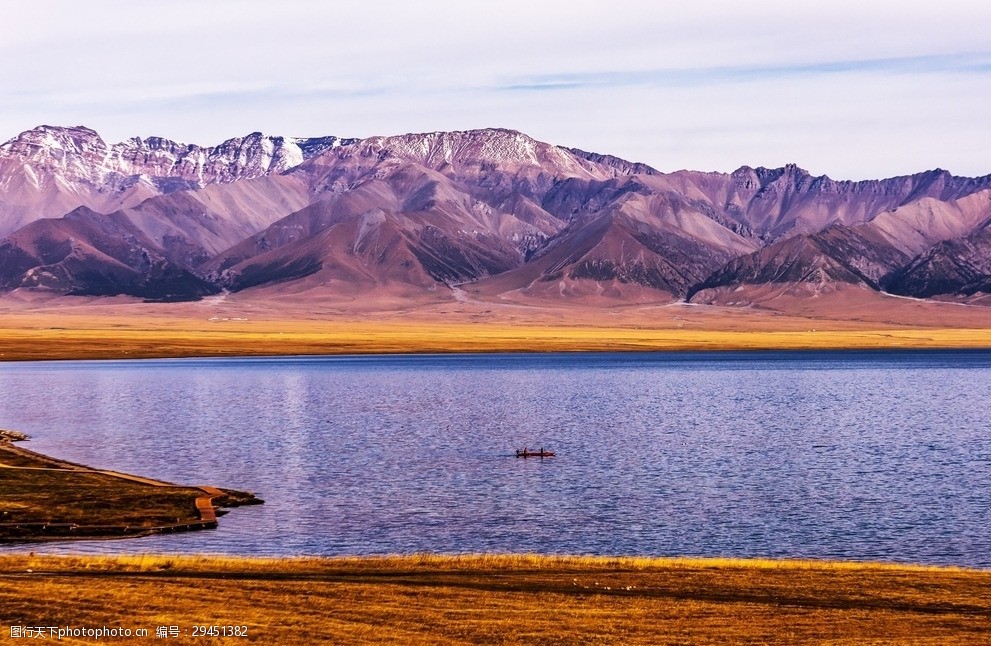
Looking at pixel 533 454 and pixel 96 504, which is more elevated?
pixel 96 504

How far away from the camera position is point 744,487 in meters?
59.2

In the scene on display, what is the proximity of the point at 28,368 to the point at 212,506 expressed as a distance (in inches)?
5643

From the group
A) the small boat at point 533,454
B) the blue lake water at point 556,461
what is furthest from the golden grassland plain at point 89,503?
the small boat at point 533,454

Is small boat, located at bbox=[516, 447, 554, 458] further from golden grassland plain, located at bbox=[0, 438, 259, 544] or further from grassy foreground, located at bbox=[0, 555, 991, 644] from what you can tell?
grassy foreground, located at bbox=[0, 555, 991, 644]

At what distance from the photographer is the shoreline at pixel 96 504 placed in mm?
45312

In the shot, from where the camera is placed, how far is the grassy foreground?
27.5 metres

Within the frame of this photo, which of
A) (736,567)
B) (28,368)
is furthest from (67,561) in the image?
(28,368)

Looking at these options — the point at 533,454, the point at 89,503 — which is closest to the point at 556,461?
the point at 533,454

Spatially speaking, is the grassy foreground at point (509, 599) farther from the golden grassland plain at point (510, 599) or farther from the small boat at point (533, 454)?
the small boat at point (533, 454)

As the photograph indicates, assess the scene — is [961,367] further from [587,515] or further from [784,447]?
[587,515]

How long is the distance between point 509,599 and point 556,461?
130 feet

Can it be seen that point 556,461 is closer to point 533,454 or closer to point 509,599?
point 533,454

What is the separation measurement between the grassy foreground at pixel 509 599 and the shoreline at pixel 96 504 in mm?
7506

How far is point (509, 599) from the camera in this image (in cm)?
3153
